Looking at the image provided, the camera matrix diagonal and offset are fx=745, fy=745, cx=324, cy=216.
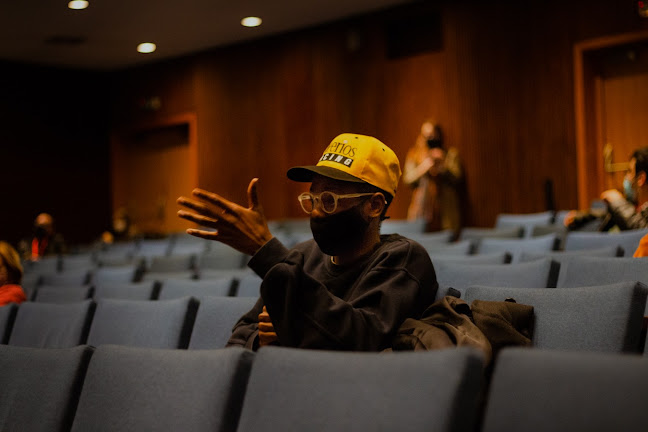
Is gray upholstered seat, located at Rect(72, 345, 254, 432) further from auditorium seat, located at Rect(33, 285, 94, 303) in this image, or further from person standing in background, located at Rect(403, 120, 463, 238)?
person standing in background, located at Rect(403, 120, 463, 238)

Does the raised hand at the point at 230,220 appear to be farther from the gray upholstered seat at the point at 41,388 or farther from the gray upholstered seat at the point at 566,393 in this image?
the gray upholstered seat at the point at 566,393

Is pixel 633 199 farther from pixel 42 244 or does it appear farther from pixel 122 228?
pixel 122 228

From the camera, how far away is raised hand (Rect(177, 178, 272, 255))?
1923 mm

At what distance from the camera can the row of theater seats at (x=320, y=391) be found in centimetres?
111

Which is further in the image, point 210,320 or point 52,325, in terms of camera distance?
point 52,325

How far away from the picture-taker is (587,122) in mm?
8695

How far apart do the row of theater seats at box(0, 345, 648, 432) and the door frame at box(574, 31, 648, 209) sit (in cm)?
741

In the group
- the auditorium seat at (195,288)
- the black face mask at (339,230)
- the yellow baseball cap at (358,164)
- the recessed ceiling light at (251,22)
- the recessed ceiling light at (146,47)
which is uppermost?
the recessed ceiling light at (251,22)

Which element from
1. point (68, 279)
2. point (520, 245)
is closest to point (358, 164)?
point (520, 245)

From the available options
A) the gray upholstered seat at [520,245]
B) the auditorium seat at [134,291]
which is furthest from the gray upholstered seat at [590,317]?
the auditorium seat at [134,291]

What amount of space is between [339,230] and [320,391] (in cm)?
98

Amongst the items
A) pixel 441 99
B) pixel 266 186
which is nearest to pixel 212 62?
pixel 266 186

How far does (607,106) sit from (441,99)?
82.1 inches

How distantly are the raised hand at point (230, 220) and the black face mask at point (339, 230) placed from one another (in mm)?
263
